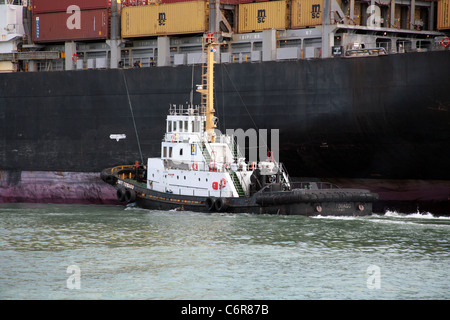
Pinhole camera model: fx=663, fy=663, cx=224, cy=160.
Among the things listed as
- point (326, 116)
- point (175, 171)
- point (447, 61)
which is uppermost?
point (447, 61)

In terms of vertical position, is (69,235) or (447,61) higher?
(447,61)

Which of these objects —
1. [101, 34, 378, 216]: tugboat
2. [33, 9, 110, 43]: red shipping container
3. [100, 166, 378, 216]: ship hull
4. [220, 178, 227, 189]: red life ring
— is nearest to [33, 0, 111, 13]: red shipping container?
[33, 9, 110, 43]: red shipping container

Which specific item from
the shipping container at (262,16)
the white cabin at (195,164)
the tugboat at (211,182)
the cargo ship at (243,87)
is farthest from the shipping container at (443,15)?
the white cabin at (195,164)

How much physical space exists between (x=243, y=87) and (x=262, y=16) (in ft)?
10.6

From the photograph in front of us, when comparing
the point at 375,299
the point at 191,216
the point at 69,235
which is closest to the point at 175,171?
the point at 191,216

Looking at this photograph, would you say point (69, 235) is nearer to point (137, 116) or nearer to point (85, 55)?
point (137, 116)

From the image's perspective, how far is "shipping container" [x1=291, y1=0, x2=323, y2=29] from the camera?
2672 cm

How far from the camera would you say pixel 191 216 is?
22.8 metres

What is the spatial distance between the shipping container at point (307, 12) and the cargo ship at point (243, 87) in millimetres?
41

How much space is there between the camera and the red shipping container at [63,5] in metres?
30.0

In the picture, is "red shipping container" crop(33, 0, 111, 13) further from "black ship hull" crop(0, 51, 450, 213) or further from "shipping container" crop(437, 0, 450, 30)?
"shipping container" crop(437, 0, 450, 30)

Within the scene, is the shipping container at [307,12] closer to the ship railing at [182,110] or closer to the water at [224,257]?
the ship railing at [182,110]

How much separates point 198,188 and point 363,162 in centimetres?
618

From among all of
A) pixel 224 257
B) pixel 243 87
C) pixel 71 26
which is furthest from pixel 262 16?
pixel 224 257
